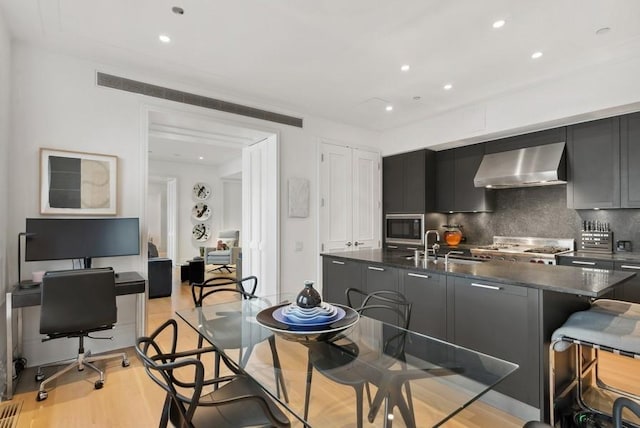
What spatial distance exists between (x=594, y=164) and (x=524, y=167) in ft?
2.13

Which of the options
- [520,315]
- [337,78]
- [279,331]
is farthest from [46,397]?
[337,78]

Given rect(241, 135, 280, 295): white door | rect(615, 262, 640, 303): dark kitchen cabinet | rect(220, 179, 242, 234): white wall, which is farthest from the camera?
rect(220, 179, 242, 234): white wall

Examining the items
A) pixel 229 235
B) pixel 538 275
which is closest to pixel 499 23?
pixel 538 275

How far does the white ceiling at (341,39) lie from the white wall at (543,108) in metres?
0.16

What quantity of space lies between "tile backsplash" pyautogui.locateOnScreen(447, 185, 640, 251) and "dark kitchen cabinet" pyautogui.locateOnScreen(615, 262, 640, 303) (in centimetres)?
66

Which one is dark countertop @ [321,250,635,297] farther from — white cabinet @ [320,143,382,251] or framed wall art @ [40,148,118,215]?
framed wall art @ [40,148,118,215]

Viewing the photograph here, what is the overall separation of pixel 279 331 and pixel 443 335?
4.87 ft

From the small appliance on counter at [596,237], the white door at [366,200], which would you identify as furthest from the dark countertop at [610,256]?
the white door at [366,200]

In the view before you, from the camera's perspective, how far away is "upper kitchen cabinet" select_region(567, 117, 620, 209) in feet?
11.3

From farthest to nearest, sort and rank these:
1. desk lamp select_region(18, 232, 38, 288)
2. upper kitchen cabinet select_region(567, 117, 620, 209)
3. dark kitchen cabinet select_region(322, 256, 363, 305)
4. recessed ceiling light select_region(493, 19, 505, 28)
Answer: upper kitchen cabinet select_region(567, 117, 620, 209), dark kitchen cabinet select_region(322, 256, 363, 305), desk lamp select_region(18, 232, 38, 288), recessed ceiling light select_region(493, 19, 505, 28)

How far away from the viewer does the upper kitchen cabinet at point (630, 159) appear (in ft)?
10.9

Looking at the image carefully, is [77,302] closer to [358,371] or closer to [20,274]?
[20,274]

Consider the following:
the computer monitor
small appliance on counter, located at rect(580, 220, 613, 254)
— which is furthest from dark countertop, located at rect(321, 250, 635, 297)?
the computer monitor

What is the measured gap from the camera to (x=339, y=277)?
11.6 feet
